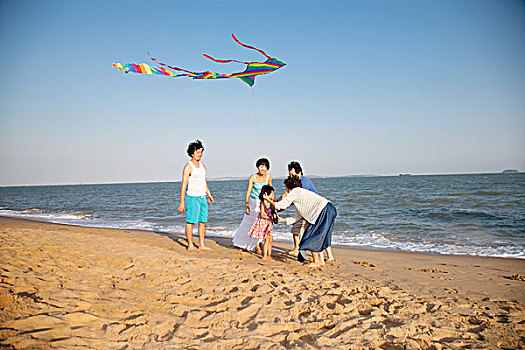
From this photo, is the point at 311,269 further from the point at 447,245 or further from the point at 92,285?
the point at 447,245

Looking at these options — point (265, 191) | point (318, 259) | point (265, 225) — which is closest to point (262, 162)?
point (265, 191)

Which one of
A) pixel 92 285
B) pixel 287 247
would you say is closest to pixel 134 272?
pixel 92 285

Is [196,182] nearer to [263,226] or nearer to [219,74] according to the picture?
[263,226]

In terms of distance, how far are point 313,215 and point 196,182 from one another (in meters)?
2.12

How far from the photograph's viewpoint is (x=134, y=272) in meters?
3.98

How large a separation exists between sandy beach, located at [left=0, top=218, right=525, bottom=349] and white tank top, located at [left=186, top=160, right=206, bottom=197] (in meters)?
1.17

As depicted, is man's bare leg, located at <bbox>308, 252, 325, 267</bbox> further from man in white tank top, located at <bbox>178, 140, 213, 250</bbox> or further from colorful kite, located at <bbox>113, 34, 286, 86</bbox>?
colorful kite, located at <bbox>113, 34, 286, 86</bbox>

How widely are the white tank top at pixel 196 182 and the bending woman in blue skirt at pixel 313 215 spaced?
58.1 inches

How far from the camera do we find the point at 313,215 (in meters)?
4.84

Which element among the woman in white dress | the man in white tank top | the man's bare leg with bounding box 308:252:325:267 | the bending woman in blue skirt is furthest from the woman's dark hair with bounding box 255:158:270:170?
the man's bare leg with bounding box 308:252:325:267

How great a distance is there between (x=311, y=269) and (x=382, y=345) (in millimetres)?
2420

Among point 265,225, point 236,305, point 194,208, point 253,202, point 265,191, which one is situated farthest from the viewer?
point 253,202

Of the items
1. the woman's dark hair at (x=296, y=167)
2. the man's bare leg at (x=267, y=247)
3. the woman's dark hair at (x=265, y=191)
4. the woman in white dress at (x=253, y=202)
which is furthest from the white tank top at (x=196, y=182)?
the woman's dark hair at (x=296, y=167)

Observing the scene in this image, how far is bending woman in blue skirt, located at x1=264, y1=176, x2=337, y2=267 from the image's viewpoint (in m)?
4.76
